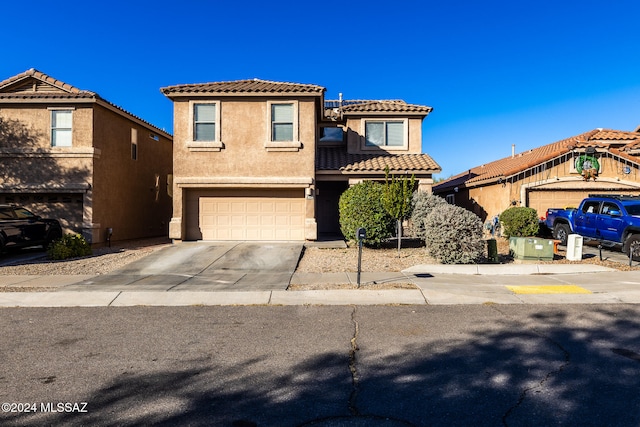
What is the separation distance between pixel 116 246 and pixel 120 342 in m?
12.0

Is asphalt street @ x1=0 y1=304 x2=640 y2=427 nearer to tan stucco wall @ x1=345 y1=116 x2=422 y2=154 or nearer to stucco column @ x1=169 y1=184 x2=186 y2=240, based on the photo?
stucco column @ x1=169 y1=184 x2=186 y2=240

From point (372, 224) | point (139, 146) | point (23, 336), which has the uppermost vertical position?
point (139, 146)

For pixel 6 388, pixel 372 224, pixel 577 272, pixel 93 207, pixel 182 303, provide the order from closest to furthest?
1. pixel 6 388
2. pixel 182 303
3. pixel 577 272
4. pixel 372 224
5. pixel 93 207

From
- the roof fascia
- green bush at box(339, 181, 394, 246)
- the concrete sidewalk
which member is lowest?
the concrete sidewalk

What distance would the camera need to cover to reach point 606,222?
14.0 meters

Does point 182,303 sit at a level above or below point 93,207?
below

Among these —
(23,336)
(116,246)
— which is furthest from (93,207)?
(23,336)

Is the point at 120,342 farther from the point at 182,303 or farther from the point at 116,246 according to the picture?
the point at 116,246

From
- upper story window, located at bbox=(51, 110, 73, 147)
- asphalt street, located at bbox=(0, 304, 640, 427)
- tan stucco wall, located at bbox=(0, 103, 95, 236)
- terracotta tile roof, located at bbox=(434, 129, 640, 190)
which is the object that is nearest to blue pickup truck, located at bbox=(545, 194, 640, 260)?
terracotta tile roof, located at bbox=(434, 129, 640, 190)

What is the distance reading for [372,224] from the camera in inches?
547

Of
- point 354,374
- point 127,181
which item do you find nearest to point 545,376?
point 354,374

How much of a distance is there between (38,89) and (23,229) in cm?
666

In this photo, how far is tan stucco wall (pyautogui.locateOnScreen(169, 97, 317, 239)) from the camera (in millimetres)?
16391

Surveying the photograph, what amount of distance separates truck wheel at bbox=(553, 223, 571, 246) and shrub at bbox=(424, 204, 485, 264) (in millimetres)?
6237
